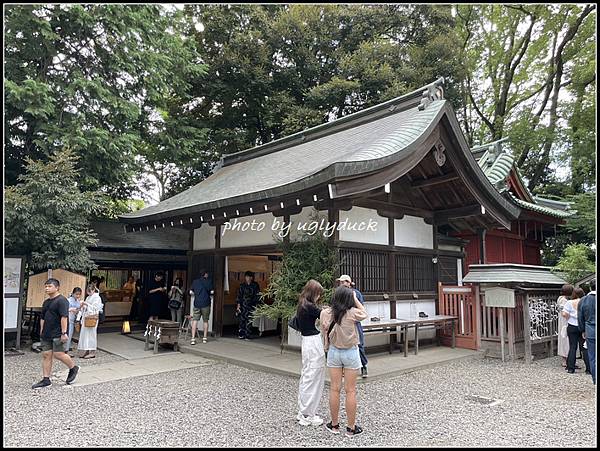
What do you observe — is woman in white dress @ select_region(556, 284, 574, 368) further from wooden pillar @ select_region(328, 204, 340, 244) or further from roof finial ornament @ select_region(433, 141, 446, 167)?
wooden pillar @ select_region(328, 204, 340, 244)

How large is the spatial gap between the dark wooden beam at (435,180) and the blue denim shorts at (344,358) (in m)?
5.16

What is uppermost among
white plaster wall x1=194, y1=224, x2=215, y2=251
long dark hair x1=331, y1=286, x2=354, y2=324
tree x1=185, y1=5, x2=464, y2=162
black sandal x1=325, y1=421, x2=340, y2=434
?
tree x1=185, y1=5, x2=464, y2=162

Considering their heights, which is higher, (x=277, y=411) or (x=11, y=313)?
(x=11, y=313)

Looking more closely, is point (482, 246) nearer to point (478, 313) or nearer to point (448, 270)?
point (448, 270)

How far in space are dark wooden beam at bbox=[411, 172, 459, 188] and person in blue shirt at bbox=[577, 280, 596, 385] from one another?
3.05 meters

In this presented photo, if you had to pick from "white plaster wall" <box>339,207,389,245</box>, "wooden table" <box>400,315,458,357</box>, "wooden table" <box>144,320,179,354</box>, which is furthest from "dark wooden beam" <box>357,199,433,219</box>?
"wooden table" <box>144,320,179,354</box>

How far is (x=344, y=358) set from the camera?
4.14 m

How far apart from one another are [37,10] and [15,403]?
912 cm

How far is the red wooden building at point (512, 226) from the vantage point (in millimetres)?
10492

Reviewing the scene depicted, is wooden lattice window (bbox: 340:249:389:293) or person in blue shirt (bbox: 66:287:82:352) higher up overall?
wooden lattice window (bbox: 340:249:389:293)

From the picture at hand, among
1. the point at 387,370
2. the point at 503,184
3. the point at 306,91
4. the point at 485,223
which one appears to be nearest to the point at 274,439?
the point at 387,370

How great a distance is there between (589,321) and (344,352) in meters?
4.09

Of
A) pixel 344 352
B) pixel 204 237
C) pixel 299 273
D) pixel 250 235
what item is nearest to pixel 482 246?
pixel 299 273

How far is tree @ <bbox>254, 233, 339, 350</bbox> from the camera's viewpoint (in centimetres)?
718
